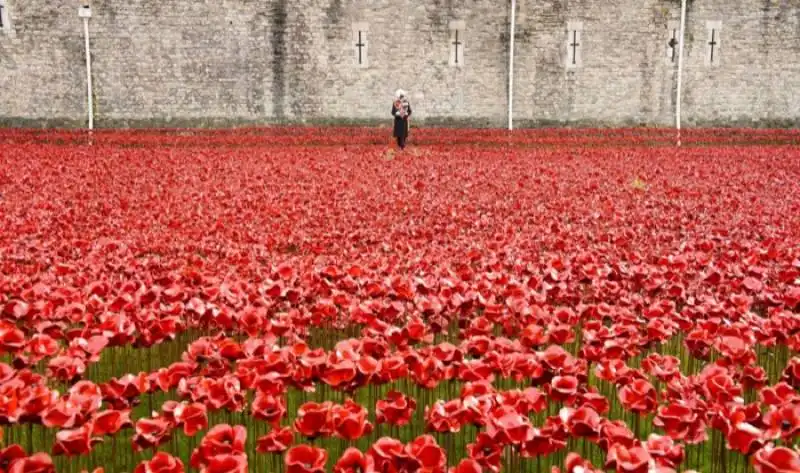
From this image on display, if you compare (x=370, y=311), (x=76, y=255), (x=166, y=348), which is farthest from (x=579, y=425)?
(x=76, y=255)

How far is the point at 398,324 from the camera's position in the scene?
16.3ft

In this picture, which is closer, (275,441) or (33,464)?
(33,464)

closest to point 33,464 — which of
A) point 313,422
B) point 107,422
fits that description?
point 107,422

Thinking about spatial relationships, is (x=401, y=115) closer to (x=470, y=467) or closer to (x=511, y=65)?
(x=511, y=65)

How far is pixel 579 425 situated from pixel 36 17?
28979mm

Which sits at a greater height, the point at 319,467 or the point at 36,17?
the point at 36,17

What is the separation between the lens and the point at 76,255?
694 cm

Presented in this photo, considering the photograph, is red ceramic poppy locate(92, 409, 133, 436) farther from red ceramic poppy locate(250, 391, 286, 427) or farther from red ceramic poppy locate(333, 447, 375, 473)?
red ceramic poppy locate(333, 447, 375, 473)

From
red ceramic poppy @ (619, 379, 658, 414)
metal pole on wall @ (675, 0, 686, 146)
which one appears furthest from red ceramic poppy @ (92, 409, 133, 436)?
metal pole on wall @ (675, 0, 686, 146)

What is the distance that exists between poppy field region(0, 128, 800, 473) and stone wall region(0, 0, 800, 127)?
15040 millimetres

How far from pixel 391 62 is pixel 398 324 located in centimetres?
2405

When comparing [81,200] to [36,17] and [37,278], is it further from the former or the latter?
[36,17]

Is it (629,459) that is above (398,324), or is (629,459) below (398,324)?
above

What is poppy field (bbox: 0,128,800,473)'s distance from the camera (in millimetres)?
2484
